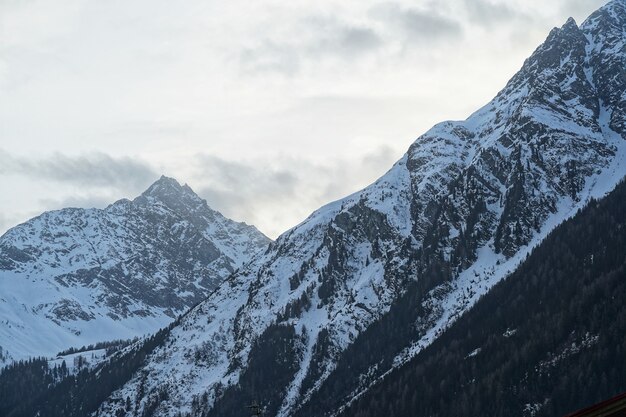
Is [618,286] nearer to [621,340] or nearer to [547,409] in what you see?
[621,340]

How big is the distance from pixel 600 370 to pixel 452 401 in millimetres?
35884

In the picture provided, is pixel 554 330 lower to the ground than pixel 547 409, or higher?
higher

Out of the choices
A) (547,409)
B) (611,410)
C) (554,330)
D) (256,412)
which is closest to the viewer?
(611,410)

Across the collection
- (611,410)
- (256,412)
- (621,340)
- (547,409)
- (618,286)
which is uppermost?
(618,286)

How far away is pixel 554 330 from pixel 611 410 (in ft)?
554

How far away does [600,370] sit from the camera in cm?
17675

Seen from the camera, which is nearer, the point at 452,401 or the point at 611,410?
the point at 611,410

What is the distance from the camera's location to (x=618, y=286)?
649ft

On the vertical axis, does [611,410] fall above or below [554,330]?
below

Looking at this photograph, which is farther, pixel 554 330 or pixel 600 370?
pixel 554 330

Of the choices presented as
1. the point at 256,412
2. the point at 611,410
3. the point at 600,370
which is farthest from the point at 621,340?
the point at 611,410

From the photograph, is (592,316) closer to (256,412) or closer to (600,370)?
(600,370)

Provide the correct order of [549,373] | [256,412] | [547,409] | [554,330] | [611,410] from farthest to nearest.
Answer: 1. [554,330]
2. [549,373]
3. [547,409]
4. [256,412]
5. [611,410]

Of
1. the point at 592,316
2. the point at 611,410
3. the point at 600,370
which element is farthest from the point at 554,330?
the point at 611,410
